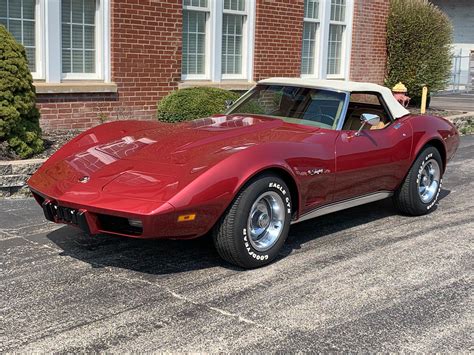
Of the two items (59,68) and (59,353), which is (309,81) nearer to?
(59,353)

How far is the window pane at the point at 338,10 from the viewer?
1483cm

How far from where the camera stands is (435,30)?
15.8 m

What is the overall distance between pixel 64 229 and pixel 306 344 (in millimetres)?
3022

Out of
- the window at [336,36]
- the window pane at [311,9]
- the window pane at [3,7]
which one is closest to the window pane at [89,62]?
the window pane at [3,7]

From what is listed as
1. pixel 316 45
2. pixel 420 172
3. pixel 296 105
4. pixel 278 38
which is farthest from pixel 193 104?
pixel 316 45

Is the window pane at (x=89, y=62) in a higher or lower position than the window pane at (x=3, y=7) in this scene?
lower

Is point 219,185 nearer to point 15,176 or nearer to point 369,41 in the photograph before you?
point 15,176

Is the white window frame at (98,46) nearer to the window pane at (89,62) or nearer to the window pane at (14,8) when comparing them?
the window pane at (89,62)

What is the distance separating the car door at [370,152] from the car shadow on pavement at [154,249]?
509 mm

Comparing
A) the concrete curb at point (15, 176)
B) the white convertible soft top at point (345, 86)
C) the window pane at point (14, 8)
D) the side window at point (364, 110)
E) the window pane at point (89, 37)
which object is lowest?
the concrete curb at point (15, 176)

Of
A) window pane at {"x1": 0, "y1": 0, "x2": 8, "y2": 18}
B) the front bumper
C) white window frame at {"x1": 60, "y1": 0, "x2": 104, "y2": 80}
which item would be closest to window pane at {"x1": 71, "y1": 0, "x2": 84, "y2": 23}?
white window frame at {"x1": 60, "y1": 0, "x2": 104, "y2": 80}

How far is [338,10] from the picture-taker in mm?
14992

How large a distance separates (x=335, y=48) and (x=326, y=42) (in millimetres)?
662

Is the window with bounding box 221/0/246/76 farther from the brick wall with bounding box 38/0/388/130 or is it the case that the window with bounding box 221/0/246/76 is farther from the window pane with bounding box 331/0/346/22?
the window pane with bounding box 331/0/346/22
